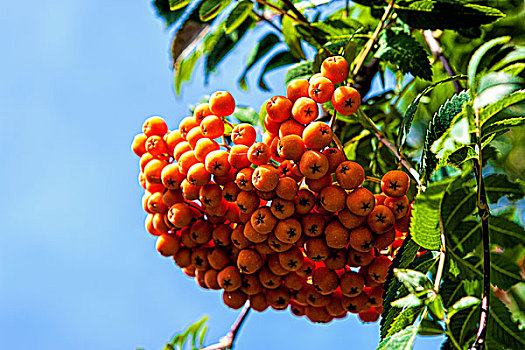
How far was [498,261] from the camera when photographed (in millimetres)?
1384

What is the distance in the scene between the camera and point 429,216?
3.93 ft

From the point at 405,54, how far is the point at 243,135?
0.72m

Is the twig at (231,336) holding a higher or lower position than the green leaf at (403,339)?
higher

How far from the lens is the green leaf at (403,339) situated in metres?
1.14

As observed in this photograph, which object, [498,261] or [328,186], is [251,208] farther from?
[498,261]

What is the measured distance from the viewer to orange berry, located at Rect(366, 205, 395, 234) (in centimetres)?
150

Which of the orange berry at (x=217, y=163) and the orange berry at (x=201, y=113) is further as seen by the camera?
the orange berry at (x=201, y=113)

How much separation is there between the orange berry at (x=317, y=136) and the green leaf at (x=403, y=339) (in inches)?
21.2

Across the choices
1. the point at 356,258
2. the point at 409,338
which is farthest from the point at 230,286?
the point at 409,338

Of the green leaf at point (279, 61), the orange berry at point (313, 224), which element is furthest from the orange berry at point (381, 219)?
the green leaf at point (279, 61)

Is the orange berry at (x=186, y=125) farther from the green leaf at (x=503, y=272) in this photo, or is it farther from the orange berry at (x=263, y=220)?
the green leaf at (x=503, y=272)

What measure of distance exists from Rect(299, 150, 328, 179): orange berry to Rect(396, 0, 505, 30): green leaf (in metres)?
0.72

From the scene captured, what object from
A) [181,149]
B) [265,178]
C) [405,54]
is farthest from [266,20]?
[265,178]

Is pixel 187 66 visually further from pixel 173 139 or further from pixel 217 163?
pixel 217 163
